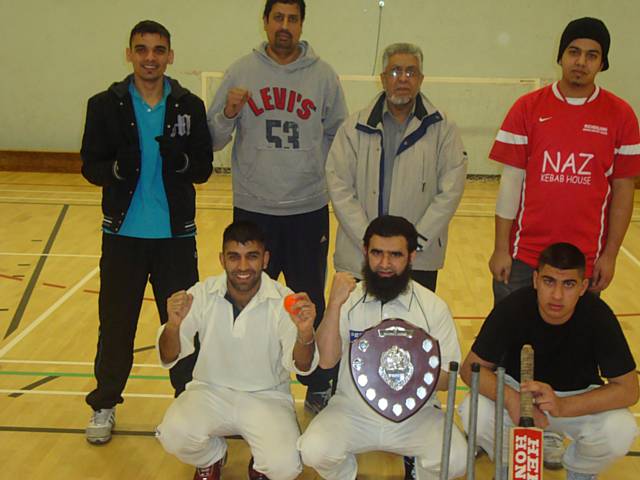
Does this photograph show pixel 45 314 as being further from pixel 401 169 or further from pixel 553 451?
pixel 553 451

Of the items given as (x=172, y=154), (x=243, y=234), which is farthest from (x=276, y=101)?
(x=243, y=234)

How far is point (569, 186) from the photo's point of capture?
3.67 meters

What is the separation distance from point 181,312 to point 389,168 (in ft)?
4.07

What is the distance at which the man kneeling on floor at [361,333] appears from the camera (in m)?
3.39

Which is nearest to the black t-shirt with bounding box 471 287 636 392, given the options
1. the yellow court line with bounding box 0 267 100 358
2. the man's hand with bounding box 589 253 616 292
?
the man's hand with bounding box 589 253 616 292

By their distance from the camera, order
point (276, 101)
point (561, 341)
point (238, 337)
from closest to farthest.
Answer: point (561, 341)
point (238, 337)
point (276, 101)

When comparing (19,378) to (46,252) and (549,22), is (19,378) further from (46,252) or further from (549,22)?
(549,22)

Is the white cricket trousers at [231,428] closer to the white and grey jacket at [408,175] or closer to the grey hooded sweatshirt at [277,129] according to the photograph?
the white and grey jacket at [408,175]

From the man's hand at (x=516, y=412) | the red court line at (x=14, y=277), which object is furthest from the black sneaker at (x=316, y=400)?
the red court line at (x=14, y=277)

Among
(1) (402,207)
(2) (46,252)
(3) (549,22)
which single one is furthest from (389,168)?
(3) (549,22)

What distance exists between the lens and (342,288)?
132 inches

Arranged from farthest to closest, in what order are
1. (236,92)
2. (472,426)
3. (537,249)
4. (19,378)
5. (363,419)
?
(19,378)
(236,92)
(537,249)
(363,419)
(472,426)

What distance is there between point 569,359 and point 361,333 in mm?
889

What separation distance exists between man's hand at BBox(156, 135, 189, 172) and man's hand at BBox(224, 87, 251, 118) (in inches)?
14.0
